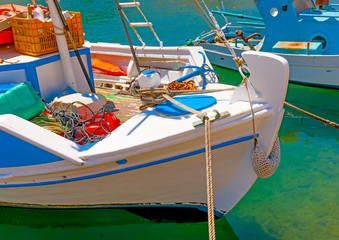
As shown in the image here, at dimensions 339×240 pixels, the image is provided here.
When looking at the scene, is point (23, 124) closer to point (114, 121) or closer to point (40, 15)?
point (114, 121)

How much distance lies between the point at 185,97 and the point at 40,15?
8.05ft

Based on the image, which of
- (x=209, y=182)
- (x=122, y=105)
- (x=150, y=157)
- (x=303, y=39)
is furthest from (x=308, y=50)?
(x=209, y=182)

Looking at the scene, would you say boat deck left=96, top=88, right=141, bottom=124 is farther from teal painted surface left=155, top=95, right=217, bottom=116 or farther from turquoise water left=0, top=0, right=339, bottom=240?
turquoise water left=0, top=0, right=339, bottom=240


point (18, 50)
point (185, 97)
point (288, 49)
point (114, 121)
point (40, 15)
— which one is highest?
point (40, 15)

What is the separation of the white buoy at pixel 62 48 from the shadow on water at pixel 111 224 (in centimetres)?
180

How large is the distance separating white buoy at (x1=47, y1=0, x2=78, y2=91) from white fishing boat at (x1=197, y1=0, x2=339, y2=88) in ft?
19.6

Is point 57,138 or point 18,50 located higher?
point 18,50

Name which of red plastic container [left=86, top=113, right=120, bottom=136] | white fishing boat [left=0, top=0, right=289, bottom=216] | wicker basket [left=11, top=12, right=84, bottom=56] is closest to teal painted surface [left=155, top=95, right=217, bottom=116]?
white fishing boat [left=0, top=0, right=289, bottom=216]

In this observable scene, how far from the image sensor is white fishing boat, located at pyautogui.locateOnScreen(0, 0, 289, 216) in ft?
11.2

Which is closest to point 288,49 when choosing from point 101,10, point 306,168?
point 306,168

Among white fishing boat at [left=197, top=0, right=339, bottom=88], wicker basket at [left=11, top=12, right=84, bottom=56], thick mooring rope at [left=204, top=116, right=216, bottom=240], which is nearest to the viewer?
thick mooring rope at [left=204, top=116, right=216, bottom=240]

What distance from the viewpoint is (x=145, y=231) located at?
442 cm

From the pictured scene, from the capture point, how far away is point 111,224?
177 inches

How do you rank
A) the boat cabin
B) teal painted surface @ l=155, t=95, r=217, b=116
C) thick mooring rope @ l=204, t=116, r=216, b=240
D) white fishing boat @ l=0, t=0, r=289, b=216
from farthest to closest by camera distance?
the boat cabin < teal painted surface @ l=155, t=95, r=217, b=116 < white fishing boat @ l=0, t=0, r=289, b=216 < thick mooring rope @ l=204, t=116, r=216, b=240
